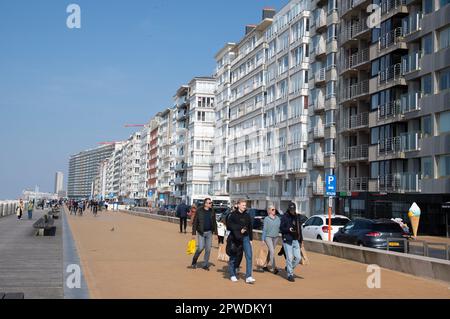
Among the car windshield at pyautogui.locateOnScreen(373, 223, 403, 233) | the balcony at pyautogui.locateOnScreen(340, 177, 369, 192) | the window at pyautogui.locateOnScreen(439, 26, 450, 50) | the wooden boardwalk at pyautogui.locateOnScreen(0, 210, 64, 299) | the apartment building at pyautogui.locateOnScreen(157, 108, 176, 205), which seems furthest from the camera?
the apartment building at pyautogui.locateOnScreen(157, 108, 176, 205)

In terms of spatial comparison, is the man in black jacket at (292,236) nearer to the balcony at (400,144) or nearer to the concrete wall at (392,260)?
the concrete wall at (392,260)

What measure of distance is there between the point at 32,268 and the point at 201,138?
90668 mm

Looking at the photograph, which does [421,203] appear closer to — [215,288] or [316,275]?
[316,275]

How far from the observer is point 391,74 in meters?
46.2

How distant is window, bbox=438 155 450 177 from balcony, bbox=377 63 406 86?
7433 mm

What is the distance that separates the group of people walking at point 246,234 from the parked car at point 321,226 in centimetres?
1047

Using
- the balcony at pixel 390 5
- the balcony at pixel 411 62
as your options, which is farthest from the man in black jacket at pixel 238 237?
the balcony at pixel 390 5

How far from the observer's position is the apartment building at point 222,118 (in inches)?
3465

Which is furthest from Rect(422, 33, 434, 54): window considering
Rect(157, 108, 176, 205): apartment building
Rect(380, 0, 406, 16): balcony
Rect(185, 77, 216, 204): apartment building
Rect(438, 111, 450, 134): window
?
Rect(157, 108, 176, 205): apartment building

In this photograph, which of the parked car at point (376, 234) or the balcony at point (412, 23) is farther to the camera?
the balcony at point (412, 23)

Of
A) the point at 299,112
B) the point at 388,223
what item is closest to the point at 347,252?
the point at 388,223

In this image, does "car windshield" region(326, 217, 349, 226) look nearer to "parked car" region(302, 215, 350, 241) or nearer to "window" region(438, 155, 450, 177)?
"parked car" region(302, 215, 350, 241)

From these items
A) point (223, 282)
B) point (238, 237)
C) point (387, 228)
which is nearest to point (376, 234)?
point (387, 228)

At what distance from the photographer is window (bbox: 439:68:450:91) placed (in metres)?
39.3
